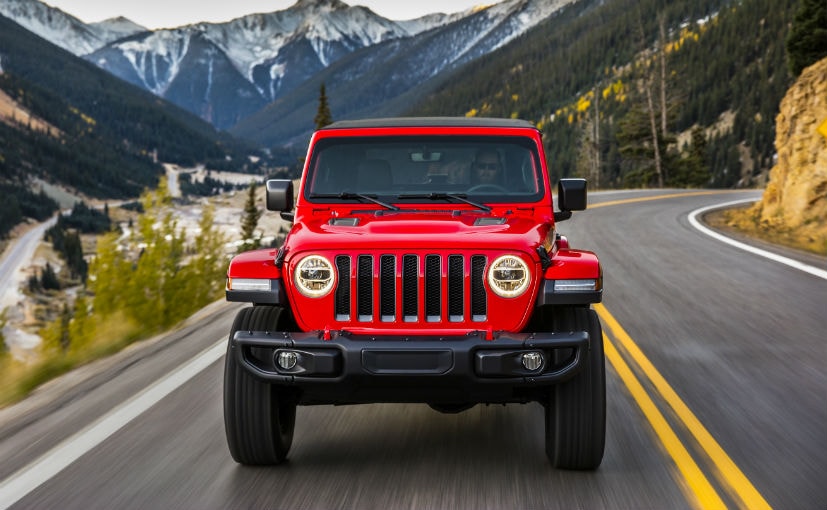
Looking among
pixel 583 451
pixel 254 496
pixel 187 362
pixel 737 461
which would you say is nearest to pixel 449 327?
pixel 583 451

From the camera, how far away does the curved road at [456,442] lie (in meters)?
4.21

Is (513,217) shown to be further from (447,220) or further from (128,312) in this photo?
(128,312)

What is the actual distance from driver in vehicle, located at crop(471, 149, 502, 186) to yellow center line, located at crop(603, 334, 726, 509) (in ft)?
5.91

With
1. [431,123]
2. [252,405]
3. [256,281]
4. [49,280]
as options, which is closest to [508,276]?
[256,281]

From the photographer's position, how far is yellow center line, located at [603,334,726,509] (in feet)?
13.6

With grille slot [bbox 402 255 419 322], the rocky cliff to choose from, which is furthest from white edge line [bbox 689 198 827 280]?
grille slot [bbox 402 255 419 322]

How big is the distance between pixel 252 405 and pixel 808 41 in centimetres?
2136

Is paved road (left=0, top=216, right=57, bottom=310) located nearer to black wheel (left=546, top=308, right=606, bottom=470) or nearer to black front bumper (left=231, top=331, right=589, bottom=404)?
black front bumper (left=231, top=331, right=589, bottom=404)

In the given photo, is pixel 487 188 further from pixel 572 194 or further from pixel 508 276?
pixel 508 276

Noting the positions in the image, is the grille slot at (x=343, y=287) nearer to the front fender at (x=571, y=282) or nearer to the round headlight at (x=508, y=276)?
the round headlight at (x=508, y=276)

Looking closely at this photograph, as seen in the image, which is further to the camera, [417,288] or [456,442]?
[456,442]

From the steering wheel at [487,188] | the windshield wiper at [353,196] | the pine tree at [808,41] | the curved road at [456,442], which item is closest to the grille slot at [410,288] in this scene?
the curved road at [456,442]

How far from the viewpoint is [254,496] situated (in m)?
4.23

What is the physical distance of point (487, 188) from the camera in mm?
5562
